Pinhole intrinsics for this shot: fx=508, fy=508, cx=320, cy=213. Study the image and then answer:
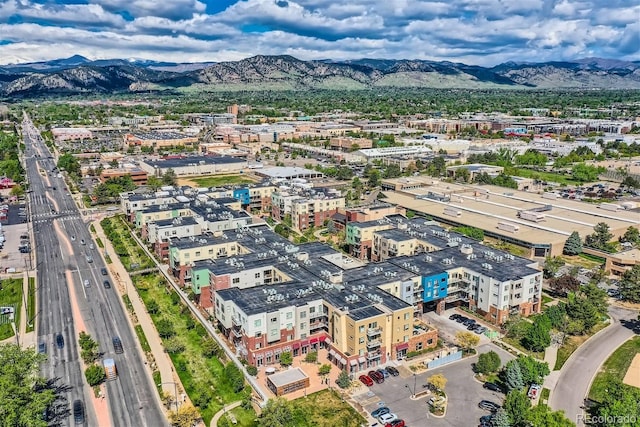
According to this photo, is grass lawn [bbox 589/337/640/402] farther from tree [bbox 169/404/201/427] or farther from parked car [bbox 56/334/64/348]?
parked car [bbox 56/334/64/348]

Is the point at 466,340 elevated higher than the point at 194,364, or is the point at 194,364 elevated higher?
the point at 466,340

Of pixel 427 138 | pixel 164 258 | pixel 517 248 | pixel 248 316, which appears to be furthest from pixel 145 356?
pixel 427 138

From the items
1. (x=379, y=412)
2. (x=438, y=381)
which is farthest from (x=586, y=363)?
(x=379, y=412)

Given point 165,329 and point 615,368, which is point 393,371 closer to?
point 615,368

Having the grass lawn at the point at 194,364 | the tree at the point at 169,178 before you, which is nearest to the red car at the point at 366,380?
the grass lawn at the point at 194,364

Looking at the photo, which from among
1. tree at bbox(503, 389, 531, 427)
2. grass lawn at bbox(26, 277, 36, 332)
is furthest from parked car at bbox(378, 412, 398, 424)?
grass lawn at bbox(26, 277, 36, 332)

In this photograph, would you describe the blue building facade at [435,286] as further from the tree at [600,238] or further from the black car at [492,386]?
the tree at [600,238]
